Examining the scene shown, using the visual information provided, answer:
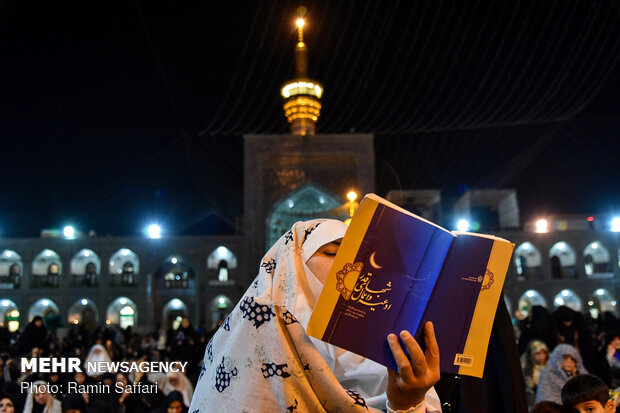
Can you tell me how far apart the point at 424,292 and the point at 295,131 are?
20.0 metres

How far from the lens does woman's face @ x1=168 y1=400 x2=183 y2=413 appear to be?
4504 mm

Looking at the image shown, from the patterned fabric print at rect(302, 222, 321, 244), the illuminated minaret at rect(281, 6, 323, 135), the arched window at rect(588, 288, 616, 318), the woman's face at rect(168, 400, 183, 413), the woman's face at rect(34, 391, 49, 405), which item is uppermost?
the illuminated minaret at rect(281, 6, 323, 135)

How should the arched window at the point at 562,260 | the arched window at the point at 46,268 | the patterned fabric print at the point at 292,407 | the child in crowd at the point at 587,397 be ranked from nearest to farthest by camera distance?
1. the patterned fabric print at the point at 292,407
2. the child in crowd at the point at 587,397
3. the arched window at the point at 46,268
4. the arched window at the point at 562,260

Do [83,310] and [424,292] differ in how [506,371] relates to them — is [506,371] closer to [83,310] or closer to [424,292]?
[424,292]

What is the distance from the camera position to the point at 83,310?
2719 centimetres

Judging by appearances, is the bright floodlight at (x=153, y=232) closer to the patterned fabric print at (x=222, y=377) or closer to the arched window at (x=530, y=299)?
the arched window at (x=530, y=299)

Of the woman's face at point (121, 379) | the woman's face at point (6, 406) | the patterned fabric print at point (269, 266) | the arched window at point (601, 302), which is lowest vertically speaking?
the woman's face at point (6, 406)

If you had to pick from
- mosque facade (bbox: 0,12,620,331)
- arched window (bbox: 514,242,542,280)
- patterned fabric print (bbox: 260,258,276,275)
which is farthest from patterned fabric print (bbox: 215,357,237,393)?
arched window (bbox: 514,242,542,280)

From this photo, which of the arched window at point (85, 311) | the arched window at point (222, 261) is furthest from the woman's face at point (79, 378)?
the arched window at point (85, 311)

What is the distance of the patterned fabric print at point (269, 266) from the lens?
1.70m

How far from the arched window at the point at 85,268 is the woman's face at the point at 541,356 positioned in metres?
24.5

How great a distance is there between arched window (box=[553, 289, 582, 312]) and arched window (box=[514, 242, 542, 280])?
1.37 metres

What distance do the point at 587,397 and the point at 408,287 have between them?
207 centimetres

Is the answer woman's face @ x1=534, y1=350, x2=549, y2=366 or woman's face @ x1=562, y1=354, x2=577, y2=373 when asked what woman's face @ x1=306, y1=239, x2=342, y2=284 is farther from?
woman's face @ x1=534, y1=350, x2=549, y2=366
